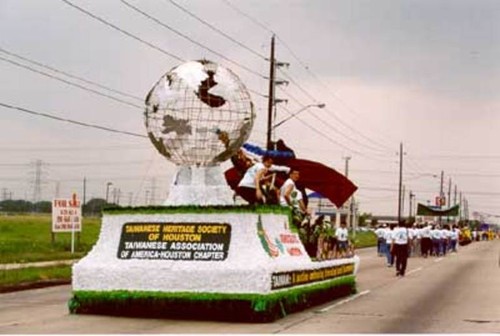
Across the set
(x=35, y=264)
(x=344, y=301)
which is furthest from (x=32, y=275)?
(x=344, y=301)

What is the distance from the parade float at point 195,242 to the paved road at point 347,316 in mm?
289

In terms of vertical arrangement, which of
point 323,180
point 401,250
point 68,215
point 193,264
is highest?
point 323,180

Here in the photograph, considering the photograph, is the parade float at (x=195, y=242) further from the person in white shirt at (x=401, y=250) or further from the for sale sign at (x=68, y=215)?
the for sale sign at (x=68, y=215)

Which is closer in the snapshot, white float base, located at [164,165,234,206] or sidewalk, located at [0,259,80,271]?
white float base, located at [164,165,234,206]

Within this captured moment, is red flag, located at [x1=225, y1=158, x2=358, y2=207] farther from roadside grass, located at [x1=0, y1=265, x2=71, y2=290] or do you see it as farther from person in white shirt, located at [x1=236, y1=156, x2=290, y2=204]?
roadside grass, located at [x1=0, y1=265, x2=71, y2=290]

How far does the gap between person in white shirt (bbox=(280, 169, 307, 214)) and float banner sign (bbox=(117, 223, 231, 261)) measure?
8.78 feet

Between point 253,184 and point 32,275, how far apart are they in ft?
30.3

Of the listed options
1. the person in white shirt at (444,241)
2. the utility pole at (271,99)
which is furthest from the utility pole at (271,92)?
the person in white shirt at (444,241)

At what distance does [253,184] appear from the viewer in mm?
14273

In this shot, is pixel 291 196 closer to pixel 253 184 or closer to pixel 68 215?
pixel 253 184

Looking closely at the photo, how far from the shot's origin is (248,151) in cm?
1556

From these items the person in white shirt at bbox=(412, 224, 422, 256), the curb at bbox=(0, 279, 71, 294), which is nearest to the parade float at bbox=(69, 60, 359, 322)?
the curb at bbox=(0, 279, 71, 294)

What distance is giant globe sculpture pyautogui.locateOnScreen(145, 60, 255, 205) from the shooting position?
13.2m

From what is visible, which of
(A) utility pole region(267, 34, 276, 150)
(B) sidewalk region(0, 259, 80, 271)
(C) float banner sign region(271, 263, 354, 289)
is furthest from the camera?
(A) utility pole region(267, 34, 276, 150)
